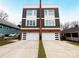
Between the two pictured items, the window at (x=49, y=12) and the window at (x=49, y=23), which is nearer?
the window at (x=49, y=23)

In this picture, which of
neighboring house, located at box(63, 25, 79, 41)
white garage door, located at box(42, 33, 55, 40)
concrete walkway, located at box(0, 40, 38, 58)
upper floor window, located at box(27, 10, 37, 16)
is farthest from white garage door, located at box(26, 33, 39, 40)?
concrete walkway, located at box(0, 40, 38, 58)

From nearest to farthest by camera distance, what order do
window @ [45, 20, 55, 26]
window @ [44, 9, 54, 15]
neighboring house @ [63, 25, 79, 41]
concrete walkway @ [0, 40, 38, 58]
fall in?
concrete walkway @ [0, 40, 38, 58]
neighboring house @ [63, 25, 79, 41]
window @ [45, 20, 55, 26]
window @ [44, 9, 54, 15]

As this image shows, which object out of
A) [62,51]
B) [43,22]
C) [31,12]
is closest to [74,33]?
[43,22]

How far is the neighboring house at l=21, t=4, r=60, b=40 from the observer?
28.9 meters

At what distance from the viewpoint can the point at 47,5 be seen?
30.6m

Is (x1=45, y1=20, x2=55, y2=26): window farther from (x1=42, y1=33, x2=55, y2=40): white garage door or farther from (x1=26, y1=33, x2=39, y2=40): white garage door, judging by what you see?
(x1=26, y1=33, x2=39, y2=40): white garage door

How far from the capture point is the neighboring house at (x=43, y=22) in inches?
1139

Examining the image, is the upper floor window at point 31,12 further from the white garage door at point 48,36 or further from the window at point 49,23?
the white garage door at point 48,36

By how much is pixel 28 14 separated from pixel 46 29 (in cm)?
587

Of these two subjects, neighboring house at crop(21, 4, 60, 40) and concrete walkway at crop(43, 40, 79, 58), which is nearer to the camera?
concrete walkway at crop(43, 40, 79, 58)

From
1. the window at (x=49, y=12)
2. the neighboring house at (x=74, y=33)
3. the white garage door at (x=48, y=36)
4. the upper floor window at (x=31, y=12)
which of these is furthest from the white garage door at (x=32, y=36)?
the neighboring house at (x=74, y=33)

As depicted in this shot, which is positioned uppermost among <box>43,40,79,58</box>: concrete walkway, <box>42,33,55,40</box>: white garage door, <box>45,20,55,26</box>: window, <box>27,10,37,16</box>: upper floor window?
<box>27,10,37,16</box>: upper floor window

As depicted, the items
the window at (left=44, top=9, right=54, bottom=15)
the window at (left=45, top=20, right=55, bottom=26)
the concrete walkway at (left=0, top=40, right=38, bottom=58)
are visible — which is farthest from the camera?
the window at (left=44, top=9, right=54, bottom=15)

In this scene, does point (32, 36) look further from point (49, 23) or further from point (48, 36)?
point (49, 23)
